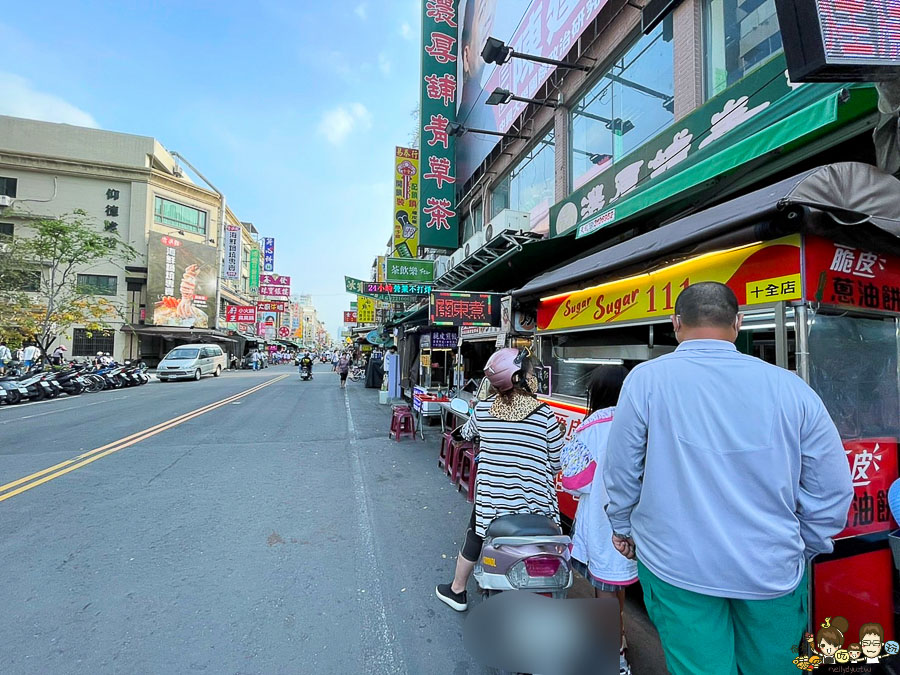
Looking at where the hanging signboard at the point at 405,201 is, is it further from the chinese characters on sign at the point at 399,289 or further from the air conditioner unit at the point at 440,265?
the chinese characters on sign at the point at 399,289

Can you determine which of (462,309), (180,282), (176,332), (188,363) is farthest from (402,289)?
(180,282)

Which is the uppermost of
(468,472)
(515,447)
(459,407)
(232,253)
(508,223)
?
(232,253)

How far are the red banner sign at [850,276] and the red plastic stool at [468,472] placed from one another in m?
3.82

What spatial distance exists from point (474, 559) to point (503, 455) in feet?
2.86

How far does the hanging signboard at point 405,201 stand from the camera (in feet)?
56.9

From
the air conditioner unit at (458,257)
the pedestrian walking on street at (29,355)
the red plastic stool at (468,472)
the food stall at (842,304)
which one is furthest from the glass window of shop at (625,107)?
the pedestrian walking on street at (29,355)

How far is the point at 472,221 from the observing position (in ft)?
50.6

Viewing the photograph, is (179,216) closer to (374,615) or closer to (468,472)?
(468,472)

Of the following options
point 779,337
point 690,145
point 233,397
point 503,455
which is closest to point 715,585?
point 503,455

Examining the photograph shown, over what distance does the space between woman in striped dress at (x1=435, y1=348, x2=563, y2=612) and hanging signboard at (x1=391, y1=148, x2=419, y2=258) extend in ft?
50.3

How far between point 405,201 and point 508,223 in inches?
351

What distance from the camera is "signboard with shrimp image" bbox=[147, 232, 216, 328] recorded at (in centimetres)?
3027

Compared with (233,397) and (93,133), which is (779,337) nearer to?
(233,397)

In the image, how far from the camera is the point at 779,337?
9.17ft
